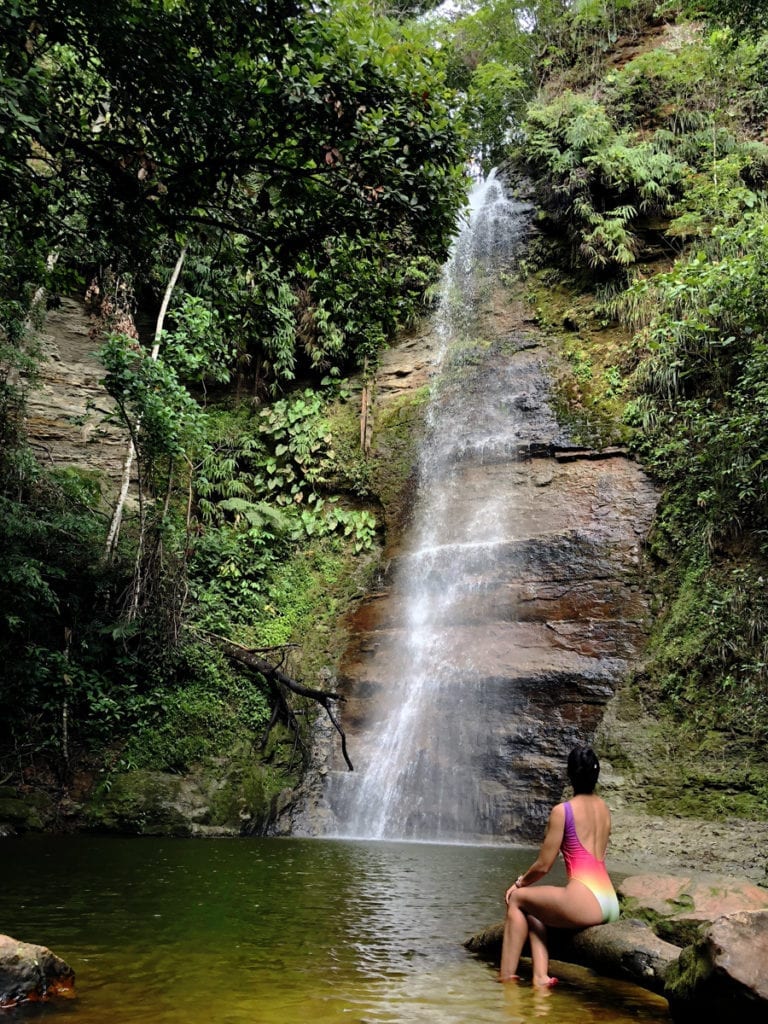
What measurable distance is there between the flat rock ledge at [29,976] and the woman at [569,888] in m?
1.90

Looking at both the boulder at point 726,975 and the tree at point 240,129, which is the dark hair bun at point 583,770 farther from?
the tree at point 240,129

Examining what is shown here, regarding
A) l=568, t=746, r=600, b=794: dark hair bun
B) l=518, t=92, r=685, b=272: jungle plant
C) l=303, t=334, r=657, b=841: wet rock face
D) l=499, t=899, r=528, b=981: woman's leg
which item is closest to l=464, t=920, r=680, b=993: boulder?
l=499, t=899, r=528, b=981: woman's leg

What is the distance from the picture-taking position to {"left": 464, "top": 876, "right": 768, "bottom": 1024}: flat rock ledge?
2.56 meters

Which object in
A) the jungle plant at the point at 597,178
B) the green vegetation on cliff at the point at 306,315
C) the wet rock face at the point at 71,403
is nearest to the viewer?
the green vegetation on cliff at the point at 306,315

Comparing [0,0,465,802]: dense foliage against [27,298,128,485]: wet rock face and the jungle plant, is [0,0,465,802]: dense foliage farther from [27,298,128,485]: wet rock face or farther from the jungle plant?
the jungle plant

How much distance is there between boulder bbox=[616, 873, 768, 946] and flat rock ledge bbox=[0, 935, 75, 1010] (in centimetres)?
270

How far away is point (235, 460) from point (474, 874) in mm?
11277

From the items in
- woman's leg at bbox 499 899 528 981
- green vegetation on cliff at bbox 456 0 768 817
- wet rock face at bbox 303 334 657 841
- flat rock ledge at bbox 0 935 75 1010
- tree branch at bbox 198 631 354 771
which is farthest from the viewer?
tree branch at bbox 198 631 354 771

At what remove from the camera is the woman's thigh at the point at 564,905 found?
11.3ft

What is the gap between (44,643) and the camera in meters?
10.3

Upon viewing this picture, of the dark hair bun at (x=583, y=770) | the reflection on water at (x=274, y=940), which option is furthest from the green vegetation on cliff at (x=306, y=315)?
the dark hair bun at (x=583, y=770)

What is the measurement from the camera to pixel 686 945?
3457mm

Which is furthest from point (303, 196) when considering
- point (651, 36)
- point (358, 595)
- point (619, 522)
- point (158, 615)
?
point (651, 36)

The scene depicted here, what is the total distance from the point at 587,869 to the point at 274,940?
172 cm
